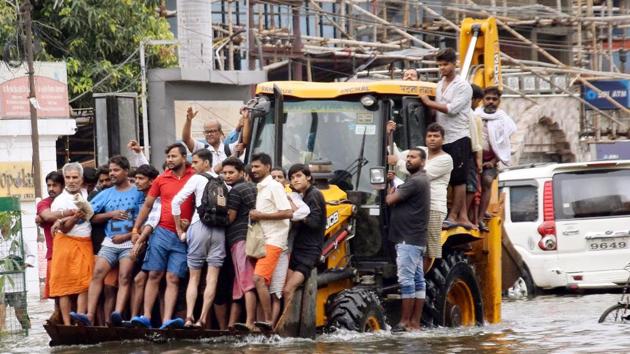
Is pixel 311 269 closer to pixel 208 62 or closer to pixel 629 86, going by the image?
pixel 208 62

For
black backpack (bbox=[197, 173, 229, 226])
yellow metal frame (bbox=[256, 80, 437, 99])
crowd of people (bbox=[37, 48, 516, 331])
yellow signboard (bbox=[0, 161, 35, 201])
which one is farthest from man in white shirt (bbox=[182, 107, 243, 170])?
yellow signboard (bbox=[0, 161, 35, 201])

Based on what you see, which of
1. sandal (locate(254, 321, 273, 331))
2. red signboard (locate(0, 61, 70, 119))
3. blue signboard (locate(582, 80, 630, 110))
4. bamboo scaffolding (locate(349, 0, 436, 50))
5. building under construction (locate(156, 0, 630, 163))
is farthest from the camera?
blue signboard (locate(582, 80, 630, 110))

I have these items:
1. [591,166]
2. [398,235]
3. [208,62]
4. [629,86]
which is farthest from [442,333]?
[629,86]

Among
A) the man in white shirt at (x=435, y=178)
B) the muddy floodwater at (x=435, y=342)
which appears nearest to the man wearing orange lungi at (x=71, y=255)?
the muddy floodwater at (x=435, y=342)

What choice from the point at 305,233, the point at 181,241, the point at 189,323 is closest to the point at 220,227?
the point at 181,241

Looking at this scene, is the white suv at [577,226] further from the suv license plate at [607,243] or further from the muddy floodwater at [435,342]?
the muddy floodwater at [435,342]

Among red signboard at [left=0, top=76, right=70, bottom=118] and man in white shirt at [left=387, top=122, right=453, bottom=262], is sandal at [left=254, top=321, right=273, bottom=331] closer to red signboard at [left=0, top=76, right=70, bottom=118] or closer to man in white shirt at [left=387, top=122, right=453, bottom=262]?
man in white shirt at [left=387, top=122, right=453, bottom=262]

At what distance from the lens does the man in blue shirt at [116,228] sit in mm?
14508

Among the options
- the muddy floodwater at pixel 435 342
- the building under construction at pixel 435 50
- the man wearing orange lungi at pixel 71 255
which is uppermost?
the building under construction at pixel 435 50

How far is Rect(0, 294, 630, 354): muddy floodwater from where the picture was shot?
13.6 metres

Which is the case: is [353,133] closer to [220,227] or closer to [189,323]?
[220,227]

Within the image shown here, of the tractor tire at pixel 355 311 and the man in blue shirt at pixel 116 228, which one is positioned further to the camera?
the man in blue shirt at pixel 116 228

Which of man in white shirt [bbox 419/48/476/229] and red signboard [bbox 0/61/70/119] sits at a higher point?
red signboard [bbox 0/61/70/119]

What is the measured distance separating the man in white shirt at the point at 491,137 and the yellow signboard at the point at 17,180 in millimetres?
13335
